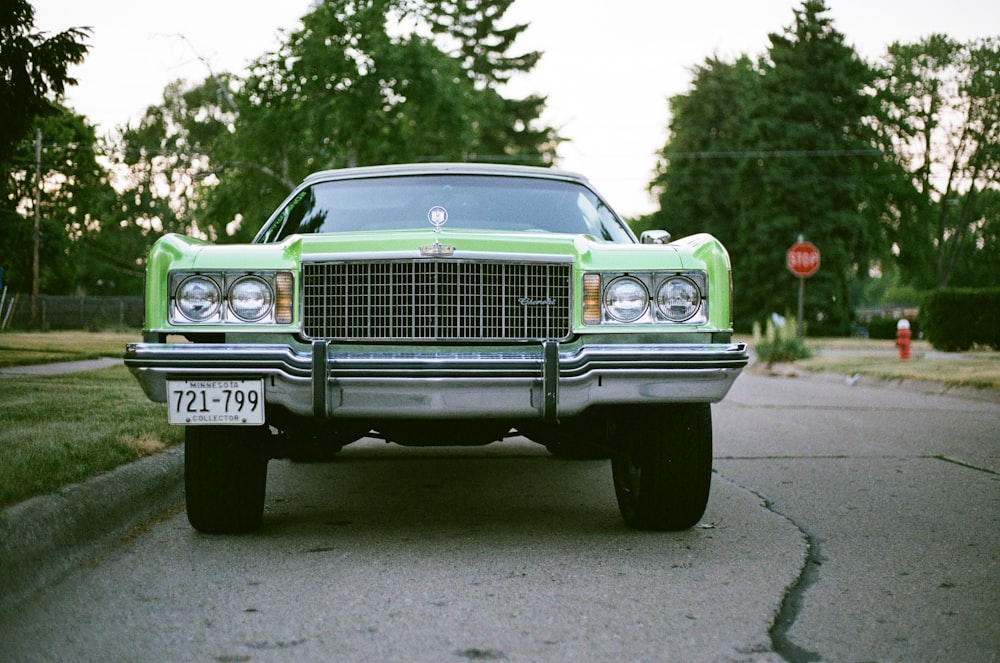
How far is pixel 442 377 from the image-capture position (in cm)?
418

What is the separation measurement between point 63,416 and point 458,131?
18.2 meters

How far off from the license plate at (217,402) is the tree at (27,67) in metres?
6.85

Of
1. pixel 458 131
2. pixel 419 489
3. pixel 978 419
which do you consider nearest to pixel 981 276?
pixel 458 131

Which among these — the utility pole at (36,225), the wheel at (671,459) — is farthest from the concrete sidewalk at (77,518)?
the utility pole at (36,225)

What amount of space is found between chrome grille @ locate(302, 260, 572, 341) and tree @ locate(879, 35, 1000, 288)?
173 ft

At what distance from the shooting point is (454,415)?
4.20 meters

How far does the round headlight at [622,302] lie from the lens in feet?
14.6

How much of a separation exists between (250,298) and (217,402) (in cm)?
46

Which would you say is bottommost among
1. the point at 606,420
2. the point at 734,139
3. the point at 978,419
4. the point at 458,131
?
the point at 978,419

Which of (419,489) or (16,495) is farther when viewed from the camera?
(419,489)

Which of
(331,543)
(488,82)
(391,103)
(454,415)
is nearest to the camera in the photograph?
(454,415)

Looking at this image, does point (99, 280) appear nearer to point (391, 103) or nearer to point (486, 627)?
point (391, 103)

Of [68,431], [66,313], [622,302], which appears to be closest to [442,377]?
[622,302]

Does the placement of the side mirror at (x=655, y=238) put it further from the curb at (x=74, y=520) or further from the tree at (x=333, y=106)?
the tree at (x=333, y=106)
